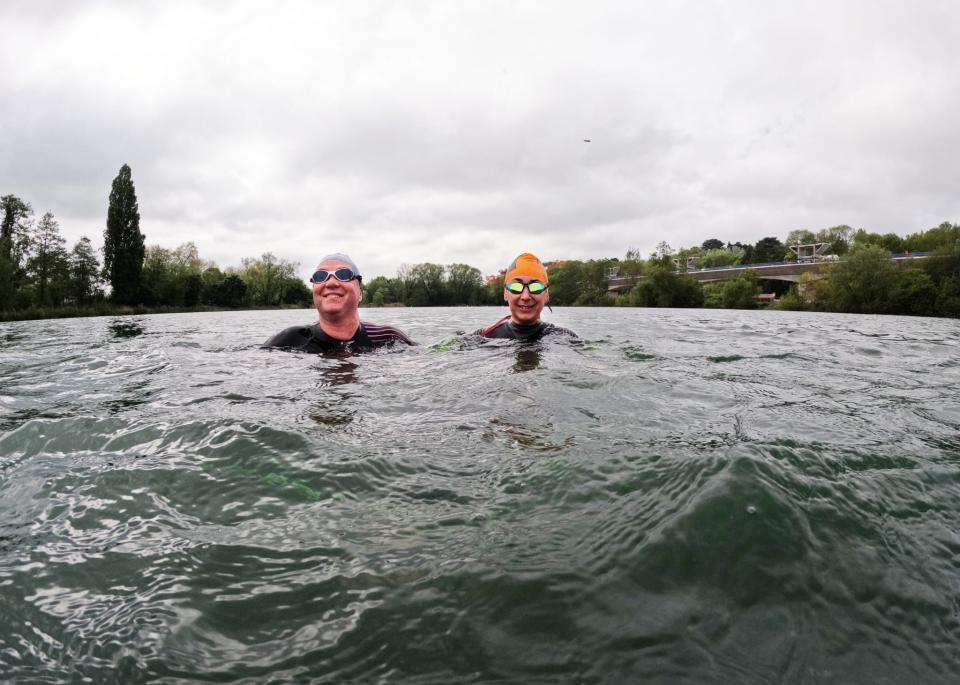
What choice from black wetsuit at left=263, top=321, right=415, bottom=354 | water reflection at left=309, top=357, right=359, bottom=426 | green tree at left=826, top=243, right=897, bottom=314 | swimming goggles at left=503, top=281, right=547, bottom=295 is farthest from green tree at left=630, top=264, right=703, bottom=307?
water reflection at left=309, top=357, right=359, bottom=426

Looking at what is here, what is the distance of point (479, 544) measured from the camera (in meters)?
1.98

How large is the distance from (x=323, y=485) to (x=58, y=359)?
7.84 meters

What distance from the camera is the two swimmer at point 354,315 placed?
704 cm

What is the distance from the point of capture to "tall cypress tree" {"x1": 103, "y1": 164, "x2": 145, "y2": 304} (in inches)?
2188

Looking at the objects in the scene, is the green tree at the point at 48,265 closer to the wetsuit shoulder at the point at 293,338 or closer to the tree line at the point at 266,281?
the tree line at the point at 266,281

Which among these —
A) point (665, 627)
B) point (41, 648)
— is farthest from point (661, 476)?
point (41, 648)

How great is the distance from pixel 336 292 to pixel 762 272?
255ft

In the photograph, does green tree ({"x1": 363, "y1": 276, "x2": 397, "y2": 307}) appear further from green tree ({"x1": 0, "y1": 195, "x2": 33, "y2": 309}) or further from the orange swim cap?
the orange swim cap

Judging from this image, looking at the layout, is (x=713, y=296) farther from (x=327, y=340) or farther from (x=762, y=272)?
(x=327, y=340)

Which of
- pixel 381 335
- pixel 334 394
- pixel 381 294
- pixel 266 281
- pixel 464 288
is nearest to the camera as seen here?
pixel 334 394

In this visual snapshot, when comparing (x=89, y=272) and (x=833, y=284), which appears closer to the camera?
(x=833, y=284)

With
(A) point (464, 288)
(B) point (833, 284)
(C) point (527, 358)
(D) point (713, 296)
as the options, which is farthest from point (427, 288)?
(C) point (527, 358)

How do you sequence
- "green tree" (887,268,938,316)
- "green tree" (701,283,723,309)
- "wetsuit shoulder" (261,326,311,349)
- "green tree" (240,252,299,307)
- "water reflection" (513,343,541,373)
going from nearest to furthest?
"water reflection" (513,343,541,373)
"wetsuit shoulder" (261,326,311,349)
"green tree" (887,268,938,316)
"green tree" (701,283,723,309)
"green tree" (240,252,299,307)

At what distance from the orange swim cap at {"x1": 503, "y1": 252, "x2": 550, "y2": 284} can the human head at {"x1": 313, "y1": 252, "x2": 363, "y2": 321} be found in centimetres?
240
